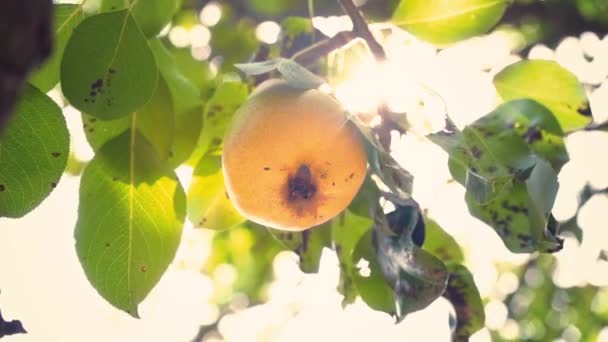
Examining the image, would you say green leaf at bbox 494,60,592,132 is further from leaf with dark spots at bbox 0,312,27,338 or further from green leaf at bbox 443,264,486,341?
leaf with dark spots at bbox 0,312,27,338

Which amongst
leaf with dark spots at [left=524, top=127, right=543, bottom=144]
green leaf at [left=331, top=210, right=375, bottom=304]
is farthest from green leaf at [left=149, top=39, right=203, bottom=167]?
leaf with dark spots at [left=524, top=127, right=543, bottom=144]

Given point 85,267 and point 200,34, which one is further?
point 200,34

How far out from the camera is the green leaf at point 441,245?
4.29 feet

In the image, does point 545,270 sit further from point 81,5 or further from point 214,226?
point 81,5

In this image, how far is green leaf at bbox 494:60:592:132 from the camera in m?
1.36

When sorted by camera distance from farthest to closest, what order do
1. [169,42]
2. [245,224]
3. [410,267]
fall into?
[245,224]
[169,42]
[410,267]

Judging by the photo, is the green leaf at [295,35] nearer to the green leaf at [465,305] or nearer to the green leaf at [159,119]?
the green leaf at [159,119]

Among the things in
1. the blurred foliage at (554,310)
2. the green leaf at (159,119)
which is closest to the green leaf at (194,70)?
the green leaf at (159,119)

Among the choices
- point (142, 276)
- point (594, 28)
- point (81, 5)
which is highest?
point (81, 5)

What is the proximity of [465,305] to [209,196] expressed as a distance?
423mm

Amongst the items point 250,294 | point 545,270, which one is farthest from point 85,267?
point 545,270

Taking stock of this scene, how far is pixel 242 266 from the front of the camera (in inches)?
88.4

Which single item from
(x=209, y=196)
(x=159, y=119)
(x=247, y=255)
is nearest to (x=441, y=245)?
(x=209, y=196)

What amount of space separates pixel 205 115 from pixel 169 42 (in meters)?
0.75
